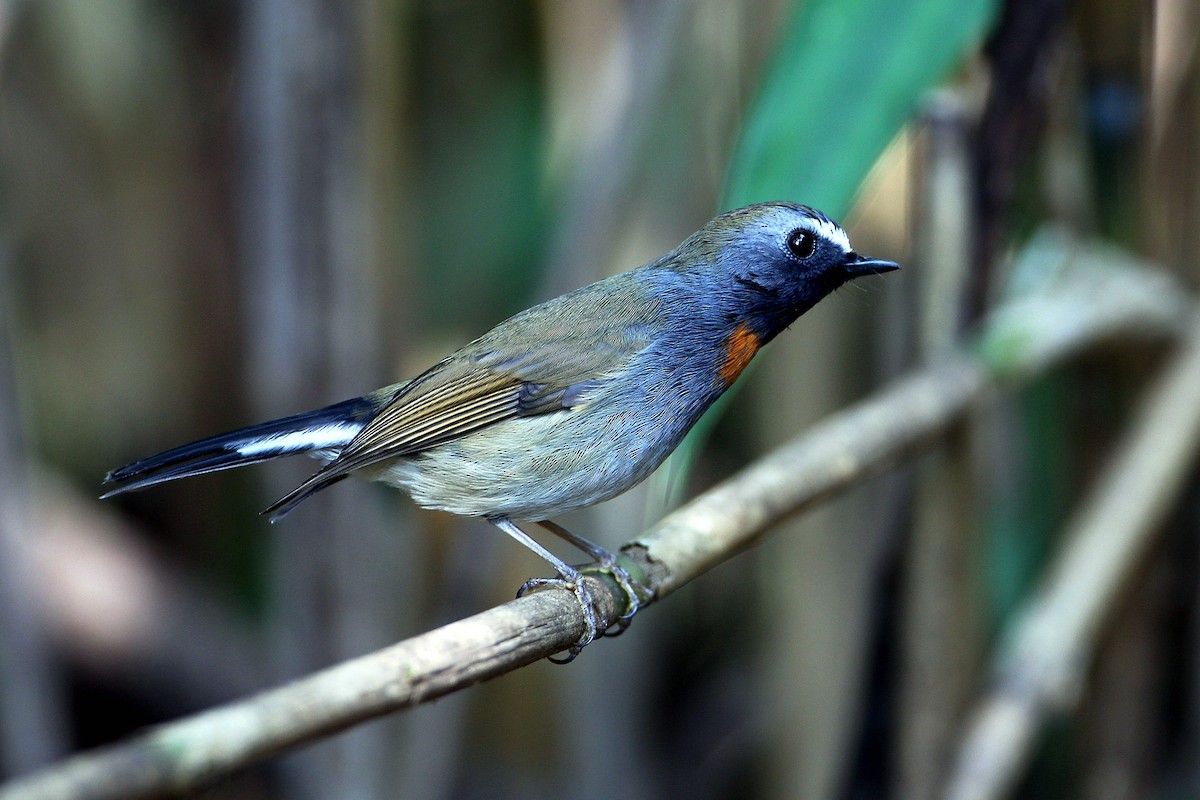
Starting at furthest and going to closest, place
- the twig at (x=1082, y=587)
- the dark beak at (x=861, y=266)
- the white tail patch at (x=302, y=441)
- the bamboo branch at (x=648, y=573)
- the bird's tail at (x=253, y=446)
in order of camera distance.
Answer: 1. the twig at (x=1082, y=587)
2. the dark beak at (x=861, y=266)
3. the white tail patch at (x=302, y=441)
4. the bird's tail at (x=253, y=446)
5. the bamboo branch at (x=648, y=573)

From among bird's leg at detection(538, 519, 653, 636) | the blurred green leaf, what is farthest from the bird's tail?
the blurred green leaf

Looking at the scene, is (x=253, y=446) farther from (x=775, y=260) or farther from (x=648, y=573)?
(x=775, y=260)

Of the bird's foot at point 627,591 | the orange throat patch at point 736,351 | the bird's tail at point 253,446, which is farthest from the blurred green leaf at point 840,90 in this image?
the bird's tail at point 253,446

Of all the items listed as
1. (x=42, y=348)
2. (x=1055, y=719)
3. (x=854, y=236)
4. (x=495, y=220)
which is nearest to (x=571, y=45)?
(x=495, y=220)

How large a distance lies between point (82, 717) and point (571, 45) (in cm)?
285

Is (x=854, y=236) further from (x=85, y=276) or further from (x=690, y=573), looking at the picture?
(x=85, y=276)

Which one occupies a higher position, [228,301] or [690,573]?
[228,301]

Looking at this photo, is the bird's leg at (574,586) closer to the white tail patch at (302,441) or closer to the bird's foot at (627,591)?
the bird's foot at (627,591)

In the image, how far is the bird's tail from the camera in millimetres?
1748

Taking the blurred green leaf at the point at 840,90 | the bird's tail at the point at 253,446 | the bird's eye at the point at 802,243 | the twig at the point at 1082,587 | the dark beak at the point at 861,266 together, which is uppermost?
the blurred green leaf at the point at 840,90

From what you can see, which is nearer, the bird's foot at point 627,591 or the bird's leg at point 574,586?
the bird's leg at point 574,586

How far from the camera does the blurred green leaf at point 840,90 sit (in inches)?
Answer: 73.9

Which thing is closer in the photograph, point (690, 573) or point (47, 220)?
point (690, 573)

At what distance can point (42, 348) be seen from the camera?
4.02 metres
